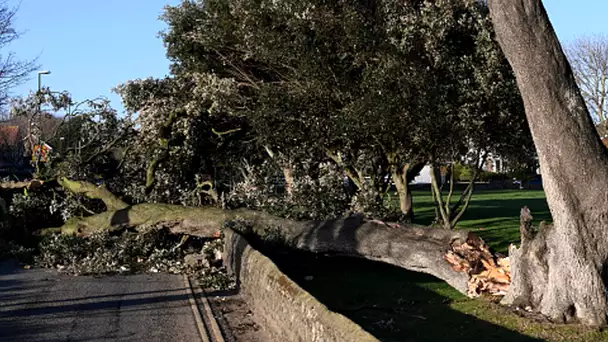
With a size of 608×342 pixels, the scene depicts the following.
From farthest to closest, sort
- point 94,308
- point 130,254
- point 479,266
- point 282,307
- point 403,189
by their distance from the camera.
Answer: point 403,189
point 130,254
point 94,308
point 479,266
point 282,307

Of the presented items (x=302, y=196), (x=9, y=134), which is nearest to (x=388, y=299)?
(x=302, y=196)

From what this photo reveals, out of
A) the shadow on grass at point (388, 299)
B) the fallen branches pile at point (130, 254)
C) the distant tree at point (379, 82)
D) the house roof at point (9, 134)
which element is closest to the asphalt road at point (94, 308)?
the fallen branches pile at point (130, 254)

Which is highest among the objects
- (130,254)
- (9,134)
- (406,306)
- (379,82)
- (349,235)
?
(9,134)

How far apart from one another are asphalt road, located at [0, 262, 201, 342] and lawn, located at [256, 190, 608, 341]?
242 centimetres

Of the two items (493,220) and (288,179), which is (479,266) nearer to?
(288,179)

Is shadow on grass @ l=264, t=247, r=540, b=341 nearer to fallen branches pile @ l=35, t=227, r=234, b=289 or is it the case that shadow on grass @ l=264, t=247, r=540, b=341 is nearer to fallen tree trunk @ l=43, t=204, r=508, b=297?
fallen tree trunk @ l=43, t=204, r=508, b=297

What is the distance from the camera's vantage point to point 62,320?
435 inches

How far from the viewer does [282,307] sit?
9219 mm

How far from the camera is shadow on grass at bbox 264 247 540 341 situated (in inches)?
384

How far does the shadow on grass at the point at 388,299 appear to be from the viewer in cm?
974

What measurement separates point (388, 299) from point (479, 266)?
179cm

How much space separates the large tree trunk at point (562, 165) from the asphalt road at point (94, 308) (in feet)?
15.5

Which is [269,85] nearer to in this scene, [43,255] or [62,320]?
[43,255]

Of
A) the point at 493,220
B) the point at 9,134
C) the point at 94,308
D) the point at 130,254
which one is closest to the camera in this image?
the point at 94,308
